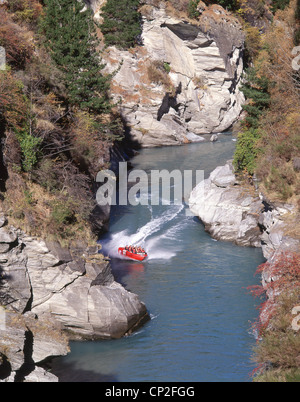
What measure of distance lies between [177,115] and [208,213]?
31.1 metres

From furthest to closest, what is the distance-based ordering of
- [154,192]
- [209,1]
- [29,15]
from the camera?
[209,1] → [154,192] → [29,15]

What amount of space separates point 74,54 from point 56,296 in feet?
58.6

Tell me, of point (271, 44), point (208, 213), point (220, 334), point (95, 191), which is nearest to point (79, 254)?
point (220, 334)

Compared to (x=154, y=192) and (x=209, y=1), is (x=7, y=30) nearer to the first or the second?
(x=154, y=192)

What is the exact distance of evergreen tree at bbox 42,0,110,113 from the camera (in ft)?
90.0

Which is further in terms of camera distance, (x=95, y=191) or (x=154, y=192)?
(x=154, y=192)

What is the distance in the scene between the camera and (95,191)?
90.5ft

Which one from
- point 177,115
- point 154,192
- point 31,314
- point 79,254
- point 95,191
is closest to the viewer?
point 31,314

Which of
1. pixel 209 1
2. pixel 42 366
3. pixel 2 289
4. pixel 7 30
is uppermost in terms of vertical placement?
pixel 209 1

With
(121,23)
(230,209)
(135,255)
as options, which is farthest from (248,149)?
(121,23)
